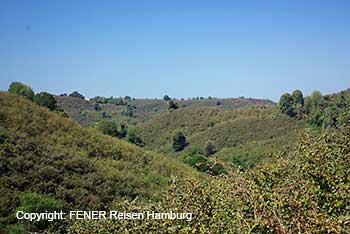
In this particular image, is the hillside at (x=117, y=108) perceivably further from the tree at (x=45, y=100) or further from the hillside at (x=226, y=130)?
the tree at (x=45, y=100)

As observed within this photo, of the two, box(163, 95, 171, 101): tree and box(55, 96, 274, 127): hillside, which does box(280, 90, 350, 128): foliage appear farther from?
box(163, 95, 171, 101): tree

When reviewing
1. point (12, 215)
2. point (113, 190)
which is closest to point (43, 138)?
point (113, 190)

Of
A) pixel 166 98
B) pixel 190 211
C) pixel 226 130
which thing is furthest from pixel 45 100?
pixel 166 98

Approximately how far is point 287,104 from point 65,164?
64197 mm

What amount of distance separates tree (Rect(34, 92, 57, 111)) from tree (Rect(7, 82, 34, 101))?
5.47 ft

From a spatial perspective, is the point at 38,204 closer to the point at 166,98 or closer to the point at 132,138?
the point at 132,138

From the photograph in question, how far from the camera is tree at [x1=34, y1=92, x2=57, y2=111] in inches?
2210

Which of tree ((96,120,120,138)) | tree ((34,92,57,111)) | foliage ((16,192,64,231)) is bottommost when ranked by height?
foliage ((16,192,64,231))

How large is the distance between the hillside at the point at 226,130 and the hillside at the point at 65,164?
2328 cm

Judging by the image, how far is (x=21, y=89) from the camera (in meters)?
59.6

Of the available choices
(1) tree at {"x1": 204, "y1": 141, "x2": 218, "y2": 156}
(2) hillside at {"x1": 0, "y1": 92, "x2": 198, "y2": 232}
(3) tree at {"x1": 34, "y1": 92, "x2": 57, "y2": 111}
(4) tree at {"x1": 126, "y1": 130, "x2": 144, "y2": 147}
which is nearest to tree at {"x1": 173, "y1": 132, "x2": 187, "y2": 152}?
(4) tree at {"x1": 126, "y1": 130, "x2": 144, "y2": 147}

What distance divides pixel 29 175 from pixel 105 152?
12.3 m

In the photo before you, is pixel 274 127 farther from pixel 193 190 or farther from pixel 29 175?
pixel 193 190

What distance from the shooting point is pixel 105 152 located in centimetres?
3922
